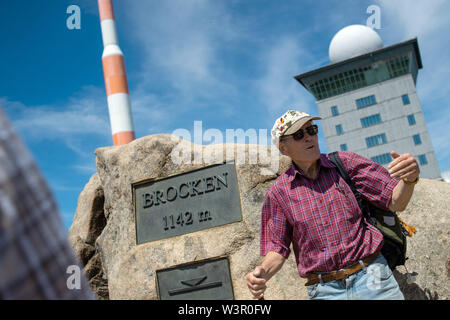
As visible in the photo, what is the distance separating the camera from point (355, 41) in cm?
4688

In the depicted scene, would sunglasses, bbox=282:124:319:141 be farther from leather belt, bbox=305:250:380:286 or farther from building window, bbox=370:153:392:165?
building window, bbox=370:153:392:165

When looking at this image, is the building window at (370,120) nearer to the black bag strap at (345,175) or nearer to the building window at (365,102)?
the building window at (365,102)

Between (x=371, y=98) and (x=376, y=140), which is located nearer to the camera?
(x=376, y=140)

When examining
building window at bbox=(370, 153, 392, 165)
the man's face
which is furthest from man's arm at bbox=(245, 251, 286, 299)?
building window at bbox=(370, 153, 392, 165)

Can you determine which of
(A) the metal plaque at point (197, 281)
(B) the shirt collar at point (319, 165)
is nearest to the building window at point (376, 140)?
(A) the metal plaque at point (197, 281)

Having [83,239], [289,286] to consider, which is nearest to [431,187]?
[289,286]

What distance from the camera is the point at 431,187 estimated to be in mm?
5160

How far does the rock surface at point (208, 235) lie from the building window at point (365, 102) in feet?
159

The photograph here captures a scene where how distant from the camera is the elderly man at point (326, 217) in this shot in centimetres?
261

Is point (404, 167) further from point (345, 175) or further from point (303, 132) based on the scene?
point (303, 132)

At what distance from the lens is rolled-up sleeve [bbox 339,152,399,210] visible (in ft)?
9.09

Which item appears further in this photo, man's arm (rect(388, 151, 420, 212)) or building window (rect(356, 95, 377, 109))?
building window (rect(356, 95, 377, 109))

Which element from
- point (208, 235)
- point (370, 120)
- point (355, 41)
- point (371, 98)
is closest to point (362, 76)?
point (371, 98)

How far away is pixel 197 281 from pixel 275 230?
8.56ft
